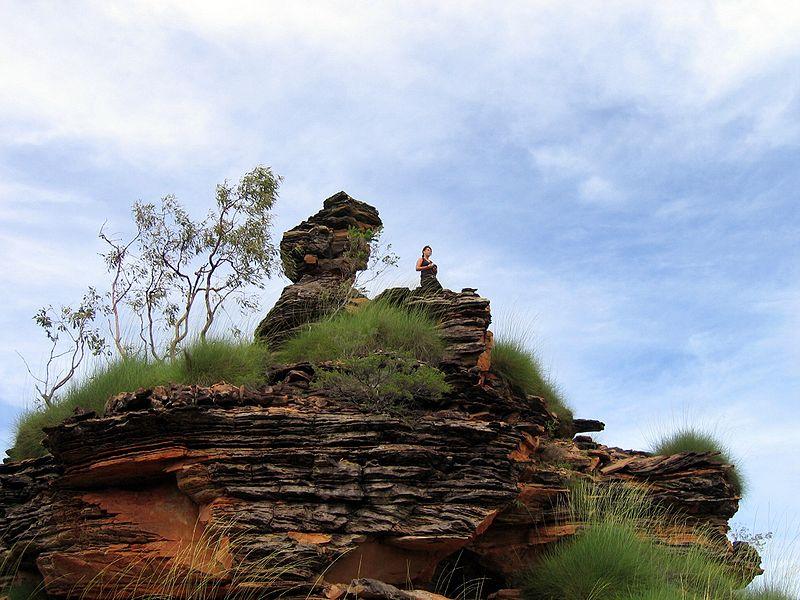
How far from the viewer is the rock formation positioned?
378 inches

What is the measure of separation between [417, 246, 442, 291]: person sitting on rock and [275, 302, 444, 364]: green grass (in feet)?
4.78

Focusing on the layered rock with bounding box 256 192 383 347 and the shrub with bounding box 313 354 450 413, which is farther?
the layered rock with bounding box 256 192 383 347

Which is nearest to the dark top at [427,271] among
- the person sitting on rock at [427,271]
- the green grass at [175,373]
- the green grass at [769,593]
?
the person sitting on rock at [427,271]

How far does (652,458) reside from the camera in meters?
15.1

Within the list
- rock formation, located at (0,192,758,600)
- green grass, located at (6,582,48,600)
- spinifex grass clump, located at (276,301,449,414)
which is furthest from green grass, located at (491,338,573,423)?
green grass, located at (6,582,48,600)

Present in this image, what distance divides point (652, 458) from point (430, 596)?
734cm

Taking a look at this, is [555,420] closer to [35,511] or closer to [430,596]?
[430,596]

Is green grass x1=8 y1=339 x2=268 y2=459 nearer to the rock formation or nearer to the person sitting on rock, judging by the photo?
the rock formation

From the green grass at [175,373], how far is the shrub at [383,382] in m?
1.48

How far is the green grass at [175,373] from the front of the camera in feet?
42.3

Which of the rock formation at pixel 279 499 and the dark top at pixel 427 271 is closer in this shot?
the rock formation at pixel 279 499

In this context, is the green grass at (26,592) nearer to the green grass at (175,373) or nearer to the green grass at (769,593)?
the green grass at (175,373)

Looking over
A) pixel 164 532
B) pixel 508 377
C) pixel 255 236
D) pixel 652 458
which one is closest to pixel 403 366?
pixel 508 377

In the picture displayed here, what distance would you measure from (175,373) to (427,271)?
592 centimetres
